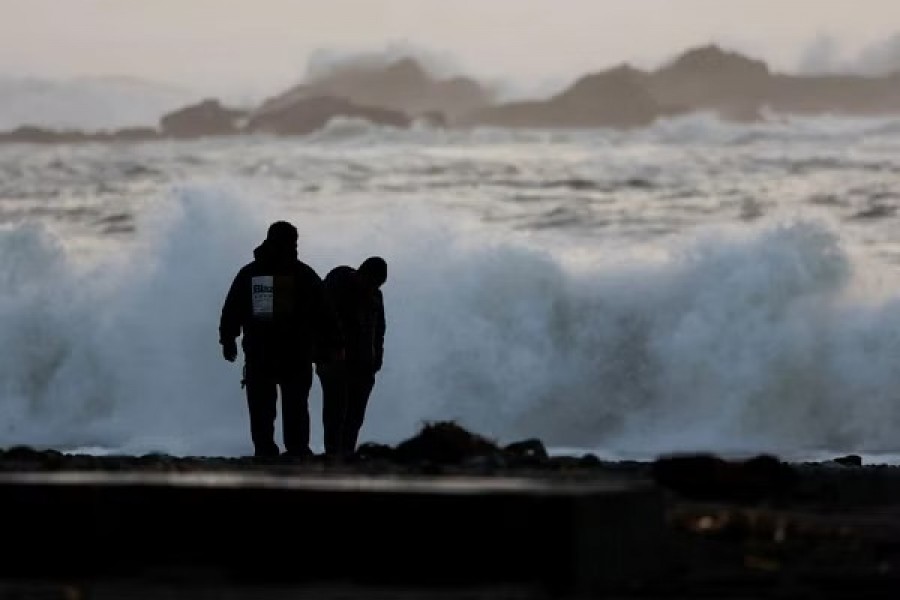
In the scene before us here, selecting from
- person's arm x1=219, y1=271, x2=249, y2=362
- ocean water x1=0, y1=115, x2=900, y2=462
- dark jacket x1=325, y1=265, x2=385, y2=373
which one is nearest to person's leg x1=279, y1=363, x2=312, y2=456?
person's arm x1=219, y1=271, x2=249, y2=362

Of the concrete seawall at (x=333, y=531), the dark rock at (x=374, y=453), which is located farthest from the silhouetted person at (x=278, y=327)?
the concrete seawall at (x=333, y=531)

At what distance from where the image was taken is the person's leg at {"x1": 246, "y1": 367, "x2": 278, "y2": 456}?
18.9m

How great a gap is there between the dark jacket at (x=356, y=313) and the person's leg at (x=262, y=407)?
147 cm

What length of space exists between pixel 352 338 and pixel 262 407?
161 centimetres

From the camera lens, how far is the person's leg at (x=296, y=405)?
1884 cm

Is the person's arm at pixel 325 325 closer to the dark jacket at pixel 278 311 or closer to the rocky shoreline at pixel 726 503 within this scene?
the dark jacket at pixel 278 311

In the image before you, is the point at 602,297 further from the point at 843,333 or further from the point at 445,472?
the point at 445,472

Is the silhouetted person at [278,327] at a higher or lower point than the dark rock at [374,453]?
higher

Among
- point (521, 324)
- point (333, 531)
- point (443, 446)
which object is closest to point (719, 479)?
point (443, 446)

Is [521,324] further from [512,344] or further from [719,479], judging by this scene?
[719,479]

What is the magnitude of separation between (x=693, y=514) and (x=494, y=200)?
3952 centimetres

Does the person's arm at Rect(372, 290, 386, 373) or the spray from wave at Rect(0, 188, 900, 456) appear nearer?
the person's arm at Rect(372, 290, 386, 373)

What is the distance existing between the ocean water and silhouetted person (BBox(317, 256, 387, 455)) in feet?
32.9

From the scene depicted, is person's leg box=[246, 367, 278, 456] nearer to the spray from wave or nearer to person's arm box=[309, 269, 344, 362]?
person's arm box=[309, 269, 344, 362]
